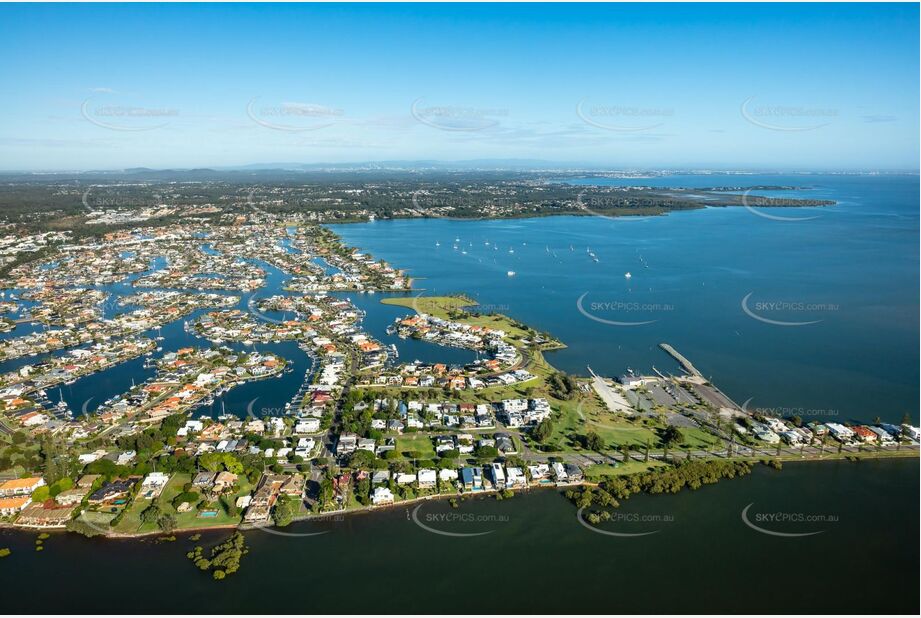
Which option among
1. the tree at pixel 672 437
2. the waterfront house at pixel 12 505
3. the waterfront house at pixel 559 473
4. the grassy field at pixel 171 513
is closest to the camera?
the grassy field at pixel 171 513

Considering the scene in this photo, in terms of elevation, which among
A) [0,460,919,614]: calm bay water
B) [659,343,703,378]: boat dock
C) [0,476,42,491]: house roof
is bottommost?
[0,460,919,614]: calm bay water

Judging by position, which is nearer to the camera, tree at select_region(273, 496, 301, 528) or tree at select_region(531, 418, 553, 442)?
tree at select_region(273, 496, 301, 528)

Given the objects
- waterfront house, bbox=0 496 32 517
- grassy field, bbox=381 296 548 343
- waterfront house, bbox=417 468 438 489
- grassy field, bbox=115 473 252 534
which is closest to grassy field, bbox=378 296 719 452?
grassy field, bbox=381 296 548 343

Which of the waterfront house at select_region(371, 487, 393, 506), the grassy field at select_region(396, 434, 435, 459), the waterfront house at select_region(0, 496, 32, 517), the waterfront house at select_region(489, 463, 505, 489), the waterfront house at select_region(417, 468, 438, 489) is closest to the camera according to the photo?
the waterfront house at select_region(0, 496, 32, 517)

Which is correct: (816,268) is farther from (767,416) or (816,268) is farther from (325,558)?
(325,558)

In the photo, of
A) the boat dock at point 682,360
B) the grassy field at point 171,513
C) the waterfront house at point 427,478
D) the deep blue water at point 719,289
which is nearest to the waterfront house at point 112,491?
the grassy field at point 171,513

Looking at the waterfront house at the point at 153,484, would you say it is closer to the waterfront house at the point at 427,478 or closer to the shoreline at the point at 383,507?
the shoreline at the point at 383,507

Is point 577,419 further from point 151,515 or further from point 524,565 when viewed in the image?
point 151,515

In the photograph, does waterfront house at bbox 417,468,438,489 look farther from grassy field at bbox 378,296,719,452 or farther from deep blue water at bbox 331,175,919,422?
deep blue water at bbox 331,175,919,422
